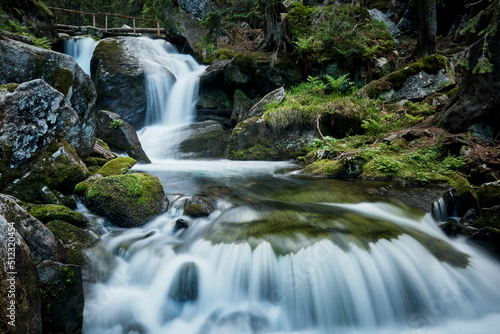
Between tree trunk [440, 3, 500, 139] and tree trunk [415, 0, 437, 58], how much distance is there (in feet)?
13.9

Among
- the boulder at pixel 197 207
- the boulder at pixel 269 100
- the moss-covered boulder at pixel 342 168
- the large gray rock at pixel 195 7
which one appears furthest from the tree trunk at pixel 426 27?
the large gray rock at pixel 195 7

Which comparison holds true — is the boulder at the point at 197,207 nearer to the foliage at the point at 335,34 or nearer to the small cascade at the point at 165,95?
the small cascade at the point at 165,95

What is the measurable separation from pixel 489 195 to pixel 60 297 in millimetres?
6118

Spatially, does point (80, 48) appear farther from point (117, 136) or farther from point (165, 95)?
point (117, 136)

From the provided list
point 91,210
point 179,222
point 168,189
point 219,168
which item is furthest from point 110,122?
point 179,222

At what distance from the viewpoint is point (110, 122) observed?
8750 mm

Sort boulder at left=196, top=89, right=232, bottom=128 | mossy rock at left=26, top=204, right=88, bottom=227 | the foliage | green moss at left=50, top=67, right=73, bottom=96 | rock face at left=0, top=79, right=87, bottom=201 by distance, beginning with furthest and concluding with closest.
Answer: boulder at left=196, top=89, right=232, bottom=128, the foliage, green moss at left=50, top=67, right=73, bottom=96, rock face at left=0, top=79, right=87, bottom=201, mossy rock at left=26, top=204, right=88, bottom=227

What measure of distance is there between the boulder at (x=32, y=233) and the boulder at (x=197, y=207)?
1.86 metres

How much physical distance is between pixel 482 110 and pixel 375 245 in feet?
14.6

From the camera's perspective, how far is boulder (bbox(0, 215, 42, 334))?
1.89 m

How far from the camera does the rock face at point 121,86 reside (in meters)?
12.8

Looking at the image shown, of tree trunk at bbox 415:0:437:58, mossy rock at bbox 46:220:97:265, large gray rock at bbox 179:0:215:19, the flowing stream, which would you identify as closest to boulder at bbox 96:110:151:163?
the flowing stream

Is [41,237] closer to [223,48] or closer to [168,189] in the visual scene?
[168,189]

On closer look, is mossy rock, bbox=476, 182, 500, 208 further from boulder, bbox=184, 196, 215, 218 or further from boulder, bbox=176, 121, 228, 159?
boulder, bbox=176, 121, 228, 159
